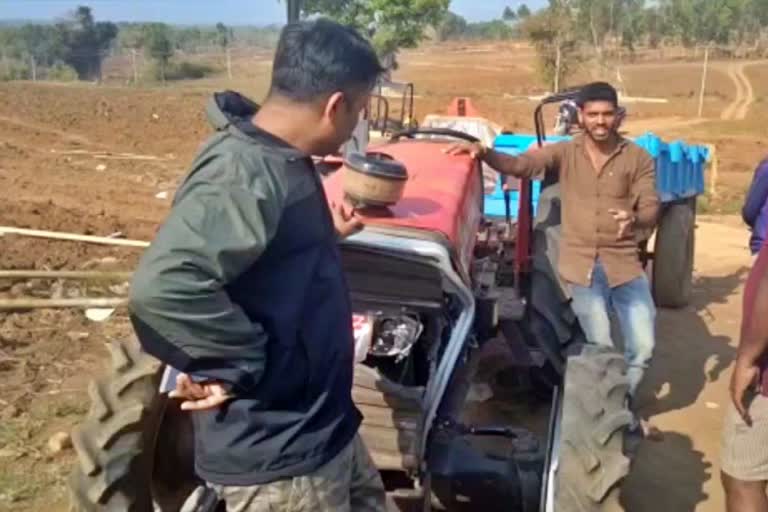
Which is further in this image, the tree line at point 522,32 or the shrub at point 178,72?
the shrub at point 178,72

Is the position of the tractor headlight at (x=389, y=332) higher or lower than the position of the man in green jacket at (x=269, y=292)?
lower

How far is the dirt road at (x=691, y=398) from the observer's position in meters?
4.87

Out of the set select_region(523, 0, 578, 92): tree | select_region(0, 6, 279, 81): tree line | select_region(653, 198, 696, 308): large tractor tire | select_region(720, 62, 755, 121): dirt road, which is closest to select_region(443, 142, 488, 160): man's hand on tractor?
select_region(653, 198, 696, 308): large tractor tire

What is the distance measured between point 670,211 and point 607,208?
299 centimetres

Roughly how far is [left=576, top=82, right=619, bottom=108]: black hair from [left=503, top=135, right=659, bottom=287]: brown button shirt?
0.87 ft

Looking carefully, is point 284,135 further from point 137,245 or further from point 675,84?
point 675,84

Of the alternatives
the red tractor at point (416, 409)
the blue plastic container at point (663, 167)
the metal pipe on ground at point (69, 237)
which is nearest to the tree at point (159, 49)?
the metal pipe on ground at point (69, 237)

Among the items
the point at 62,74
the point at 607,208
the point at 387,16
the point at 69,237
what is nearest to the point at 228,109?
the point at 607,208

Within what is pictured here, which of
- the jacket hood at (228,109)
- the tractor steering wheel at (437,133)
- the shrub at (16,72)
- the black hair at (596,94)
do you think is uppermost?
the jacket hood at (228,109)

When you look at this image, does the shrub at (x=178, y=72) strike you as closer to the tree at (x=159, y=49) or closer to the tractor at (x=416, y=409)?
the tree at (x=159, y=49)

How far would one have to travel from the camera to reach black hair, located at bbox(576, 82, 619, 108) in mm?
4785

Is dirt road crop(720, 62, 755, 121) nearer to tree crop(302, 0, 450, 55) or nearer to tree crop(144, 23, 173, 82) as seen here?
tree crop(302, 0, 450, 55)

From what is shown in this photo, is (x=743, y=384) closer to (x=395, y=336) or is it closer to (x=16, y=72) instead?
(x=395, y=336)

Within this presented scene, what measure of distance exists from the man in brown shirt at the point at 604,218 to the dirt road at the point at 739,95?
2622cm
